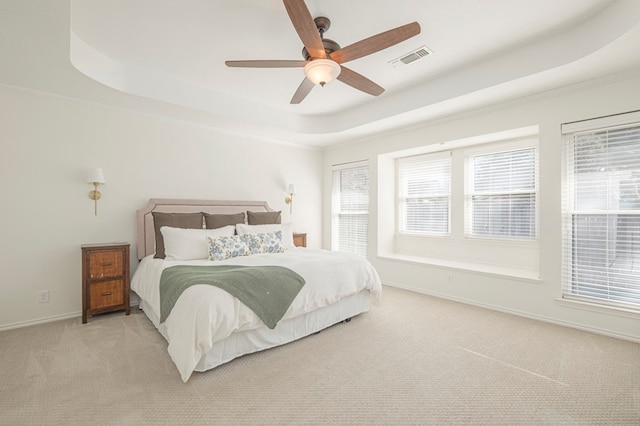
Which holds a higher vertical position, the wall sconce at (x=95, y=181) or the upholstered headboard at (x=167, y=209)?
the wall sconce at (x=95, y=181)

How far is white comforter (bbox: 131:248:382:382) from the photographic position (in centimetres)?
207

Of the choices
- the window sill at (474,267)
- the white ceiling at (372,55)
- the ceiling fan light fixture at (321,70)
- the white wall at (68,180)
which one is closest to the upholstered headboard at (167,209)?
the white wall at (68,180)

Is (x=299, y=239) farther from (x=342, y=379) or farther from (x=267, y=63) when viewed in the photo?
(x=267, y=63)

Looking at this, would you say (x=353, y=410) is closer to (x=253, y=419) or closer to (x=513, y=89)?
(x=253, y=419)

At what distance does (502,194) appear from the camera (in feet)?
13.3

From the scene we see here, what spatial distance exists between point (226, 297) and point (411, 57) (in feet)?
9.45

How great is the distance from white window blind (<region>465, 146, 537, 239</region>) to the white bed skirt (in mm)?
2130

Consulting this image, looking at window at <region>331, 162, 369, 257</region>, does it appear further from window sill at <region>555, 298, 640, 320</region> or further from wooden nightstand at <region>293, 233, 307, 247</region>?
window sill at <region>555, 298, 640, 320</region>

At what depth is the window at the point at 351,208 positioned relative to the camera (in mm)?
5430

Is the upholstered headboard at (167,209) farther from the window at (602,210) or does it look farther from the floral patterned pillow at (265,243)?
the window at (602,210)

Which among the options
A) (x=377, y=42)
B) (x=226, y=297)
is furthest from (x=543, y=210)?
(x=226, y=297)

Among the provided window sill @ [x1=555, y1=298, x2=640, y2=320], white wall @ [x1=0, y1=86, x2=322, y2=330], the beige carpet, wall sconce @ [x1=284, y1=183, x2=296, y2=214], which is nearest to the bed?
the beige carpet

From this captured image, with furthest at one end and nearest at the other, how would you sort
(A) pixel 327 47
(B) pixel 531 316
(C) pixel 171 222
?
(C) pixel 171 222 → (B) pixel 531 316 → (A) pixel 327 47

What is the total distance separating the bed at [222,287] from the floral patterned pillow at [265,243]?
1 cm
